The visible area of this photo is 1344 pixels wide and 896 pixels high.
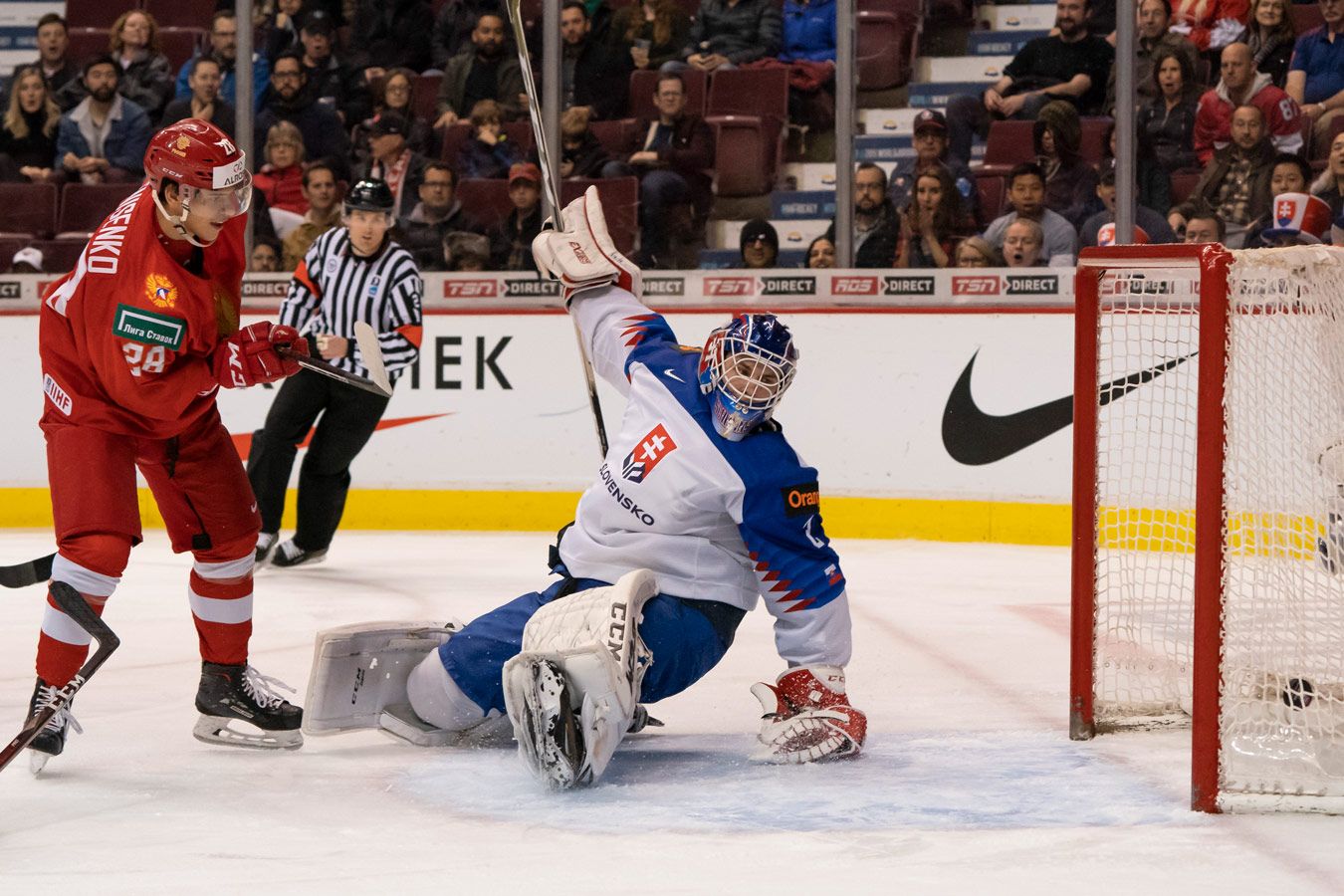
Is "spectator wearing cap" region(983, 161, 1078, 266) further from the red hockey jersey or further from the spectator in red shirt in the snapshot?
the red hockey jersey

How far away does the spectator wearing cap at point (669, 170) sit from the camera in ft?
22.6

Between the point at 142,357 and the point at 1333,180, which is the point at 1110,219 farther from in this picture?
the point at 142,357

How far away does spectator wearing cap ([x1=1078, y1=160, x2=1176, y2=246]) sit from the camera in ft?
20.5

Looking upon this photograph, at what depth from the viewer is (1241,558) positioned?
2.98 m

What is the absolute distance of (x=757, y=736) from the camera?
3.18m

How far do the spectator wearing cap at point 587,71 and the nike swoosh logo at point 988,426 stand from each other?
1.78 m

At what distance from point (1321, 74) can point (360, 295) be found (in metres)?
3.42

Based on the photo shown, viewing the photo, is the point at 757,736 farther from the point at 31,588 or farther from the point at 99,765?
the point at 31,588

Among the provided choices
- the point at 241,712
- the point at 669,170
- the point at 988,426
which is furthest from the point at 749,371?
the point at 669,170

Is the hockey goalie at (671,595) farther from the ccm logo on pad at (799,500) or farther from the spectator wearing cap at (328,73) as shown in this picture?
the spectator wearing cap at (328,73)

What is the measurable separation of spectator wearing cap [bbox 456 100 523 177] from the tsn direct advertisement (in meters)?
0.51

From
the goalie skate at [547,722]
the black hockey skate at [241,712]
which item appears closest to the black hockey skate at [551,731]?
the goalie skate at [547,722]

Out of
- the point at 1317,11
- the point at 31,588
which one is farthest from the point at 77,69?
the point at 1317,11

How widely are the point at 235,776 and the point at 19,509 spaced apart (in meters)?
4.45
